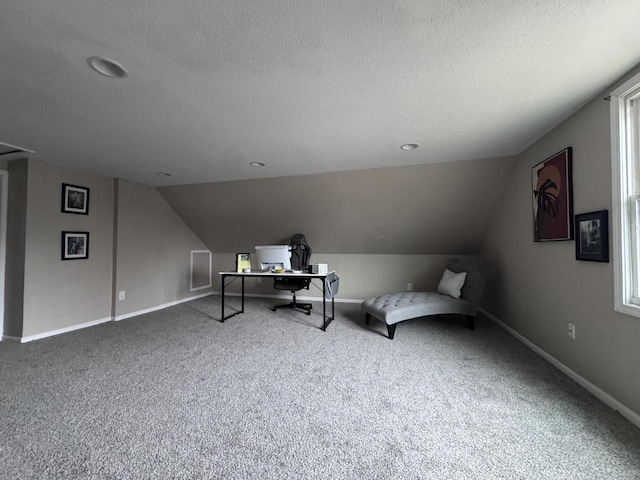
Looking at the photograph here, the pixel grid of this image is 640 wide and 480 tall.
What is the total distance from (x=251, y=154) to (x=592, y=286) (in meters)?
3.27

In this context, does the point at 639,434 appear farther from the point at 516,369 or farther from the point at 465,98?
the point at 465,98

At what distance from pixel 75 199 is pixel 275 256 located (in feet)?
9.11

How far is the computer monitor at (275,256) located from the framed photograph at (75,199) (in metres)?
2.45

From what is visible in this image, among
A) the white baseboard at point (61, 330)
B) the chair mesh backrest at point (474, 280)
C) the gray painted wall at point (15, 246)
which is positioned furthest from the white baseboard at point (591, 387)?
the gray painted wall at point (15, 246)

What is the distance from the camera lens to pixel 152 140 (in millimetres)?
2527

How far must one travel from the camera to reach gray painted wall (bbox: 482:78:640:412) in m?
1.71

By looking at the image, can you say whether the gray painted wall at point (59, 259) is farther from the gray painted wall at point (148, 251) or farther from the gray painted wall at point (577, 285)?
the gray painted wall at point (577, 285)

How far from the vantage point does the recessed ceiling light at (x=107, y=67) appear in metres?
1.44

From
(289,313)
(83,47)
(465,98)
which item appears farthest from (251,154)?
(289,313)

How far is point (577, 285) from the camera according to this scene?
2068 millimetres

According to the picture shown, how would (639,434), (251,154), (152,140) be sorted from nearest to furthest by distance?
(639,434)
(152,140)
(251,154)

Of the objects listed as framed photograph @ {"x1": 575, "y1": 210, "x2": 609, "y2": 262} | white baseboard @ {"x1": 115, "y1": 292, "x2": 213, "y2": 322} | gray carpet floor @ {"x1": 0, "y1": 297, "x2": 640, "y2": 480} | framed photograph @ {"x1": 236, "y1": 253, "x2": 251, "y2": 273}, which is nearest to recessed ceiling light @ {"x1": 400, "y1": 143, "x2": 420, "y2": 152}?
framed photograph @ {"x1": 575, "y1": 210, "x2": 609, "y2": 262}

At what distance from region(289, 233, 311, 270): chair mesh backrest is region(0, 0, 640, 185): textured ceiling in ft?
6.71

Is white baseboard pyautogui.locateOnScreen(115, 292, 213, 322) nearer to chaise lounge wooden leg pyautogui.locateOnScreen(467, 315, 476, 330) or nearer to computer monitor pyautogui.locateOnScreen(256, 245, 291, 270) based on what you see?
computer monitor pyautogui.locateOnScreen(256, 245, 291, 270)
